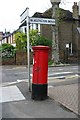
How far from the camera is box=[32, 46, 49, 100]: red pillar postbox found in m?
9.20

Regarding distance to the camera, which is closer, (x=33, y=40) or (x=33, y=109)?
(x=33, y=109)

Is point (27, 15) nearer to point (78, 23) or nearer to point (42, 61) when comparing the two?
point (42, 61)

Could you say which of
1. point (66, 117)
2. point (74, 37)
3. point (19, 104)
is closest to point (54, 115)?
point (66, 117)

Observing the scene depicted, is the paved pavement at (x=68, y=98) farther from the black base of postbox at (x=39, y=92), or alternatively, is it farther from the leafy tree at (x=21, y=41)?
the leafy tree at (x=21, y=41)

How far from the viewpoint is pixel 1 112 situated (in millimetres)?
7504

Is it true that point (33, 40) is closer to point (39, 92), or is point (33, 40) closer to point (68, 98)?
point (39, 92)

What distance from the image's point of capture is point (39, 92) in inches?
361

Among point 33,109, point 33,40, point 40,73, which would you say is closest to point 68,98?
point 40,73

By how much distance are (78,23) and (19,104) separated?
37.4 metres

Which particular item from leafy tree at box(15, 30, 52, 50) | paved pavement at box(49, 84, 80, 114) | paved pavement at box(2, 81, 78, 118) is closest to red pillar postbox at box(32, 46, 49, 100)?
paved pavement at box(2, 81, 78, 118)

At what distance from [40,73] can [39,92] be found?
1.89 ft

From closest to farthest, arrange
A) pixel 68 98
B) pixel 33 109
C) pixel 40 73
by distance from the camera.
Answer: pixel 33 109
pixel 68 98
pixel 40 73

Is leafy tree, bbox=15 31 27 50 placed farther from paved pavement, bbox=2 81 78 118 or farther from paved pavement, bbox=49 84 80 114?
paved pavement, bbox=2 81 78 118

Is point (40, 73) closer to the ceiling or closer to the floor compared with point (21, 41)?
closer to the floor
